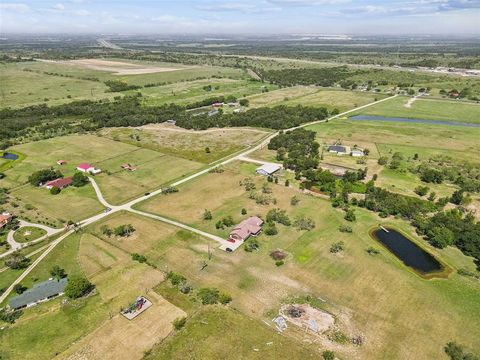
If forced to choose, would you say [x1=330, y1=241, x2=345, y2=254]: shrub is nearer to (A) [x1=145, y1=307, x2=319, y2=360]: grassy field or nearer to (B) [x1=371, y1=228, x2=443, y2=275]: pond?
(B) [x1=371, y1=228, x2=443, y2=275]: pond

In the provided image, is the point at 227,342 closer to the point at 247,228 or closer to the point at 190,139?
the point at 247,228

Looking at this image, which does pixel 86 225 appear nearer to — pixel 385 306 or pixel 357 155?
pixel 385 306

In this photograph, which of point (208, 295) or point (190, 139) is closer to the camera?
point (208, 295)

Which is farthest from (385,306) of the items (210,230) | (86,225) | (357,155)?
(357,155)

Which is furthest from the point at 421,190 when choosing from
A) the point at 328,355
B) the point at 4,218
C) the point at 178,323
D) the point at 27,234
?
the point at 4,218

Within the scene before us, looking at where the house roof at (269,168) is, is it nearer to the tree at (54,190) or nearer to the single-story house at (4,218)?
the tree at (54,190)

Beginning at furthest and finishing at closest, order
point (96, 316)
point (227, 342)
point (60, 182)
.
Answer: point (60, 182)
point (96, 316)
point (227, 342)

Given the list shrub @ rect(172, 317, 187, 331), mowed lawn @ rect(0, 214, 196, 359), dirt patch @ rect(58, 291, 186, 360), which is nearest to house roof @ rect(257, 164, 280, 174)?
mowed lawn @ rect(0, 214, 196, 359)
